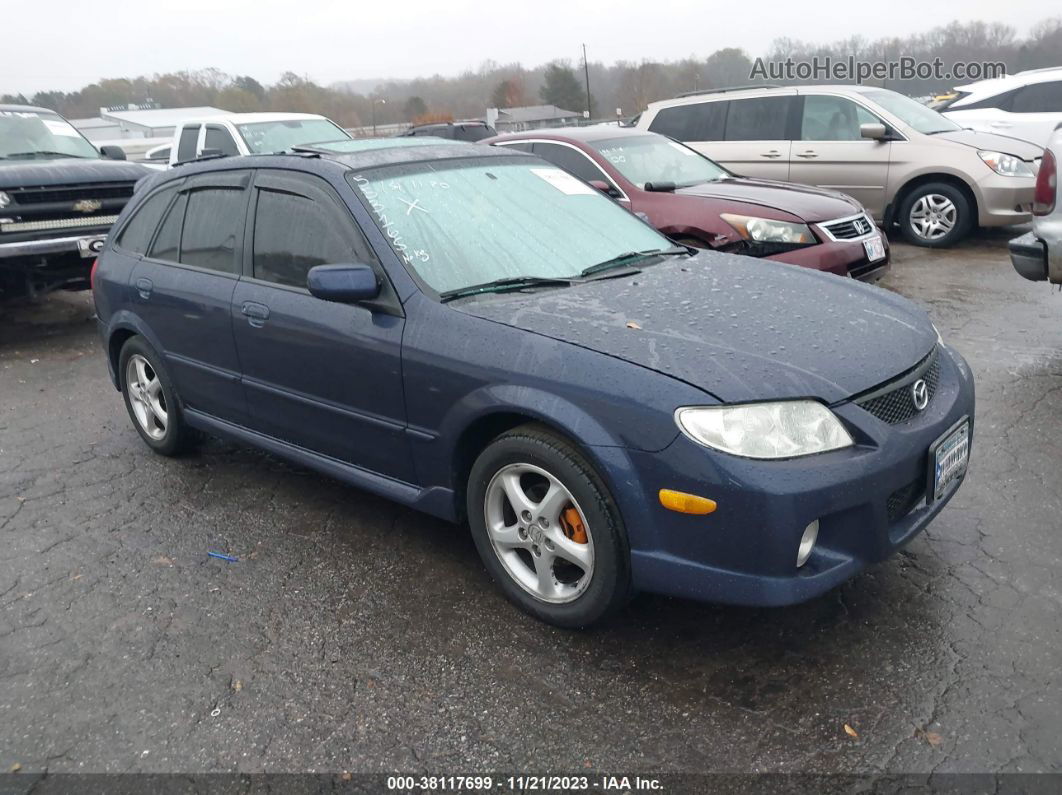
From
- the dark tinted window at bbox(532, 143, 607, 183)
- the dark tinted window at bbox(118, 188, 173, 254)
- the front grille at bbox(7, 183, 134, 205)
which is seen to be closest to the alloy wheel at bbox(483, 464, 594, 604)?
the dark tinted window at bbox(118, 188, 173, 254)

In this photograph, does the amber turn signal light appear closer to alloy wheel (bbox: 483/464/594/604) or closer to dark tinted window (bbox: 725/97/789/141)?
alloy wheel (bbox: 483/464/594/604)

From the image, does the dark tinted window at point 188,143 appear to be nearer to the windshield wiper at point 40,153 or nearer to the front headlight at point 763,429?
the windshield wiper at point 40,153

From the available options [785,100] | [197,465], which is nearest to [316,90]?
[785,100]

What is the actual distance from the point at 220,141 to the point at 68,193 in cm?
320

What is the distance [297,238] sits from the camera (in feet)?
12.2

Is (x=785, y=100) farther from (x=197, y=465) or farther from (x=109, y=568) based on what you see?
(x=109, y=568)

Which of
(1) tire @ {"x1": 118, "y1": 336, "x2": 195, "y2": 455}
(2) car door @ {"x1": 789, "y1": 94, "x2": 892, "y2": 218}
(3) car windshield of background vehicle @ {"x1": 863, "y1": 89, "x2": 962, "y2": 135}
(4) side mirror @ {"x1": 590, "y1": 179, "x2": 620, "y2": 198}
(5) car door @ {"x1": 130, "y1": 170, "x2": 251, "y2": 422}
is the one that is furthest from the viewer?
(3) car windshield of background vehicle @ {"x1": 863, "y1": 89, "x2": 962, "y2": 135}

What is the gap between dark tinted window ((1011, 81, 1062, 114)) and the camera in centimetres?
1153

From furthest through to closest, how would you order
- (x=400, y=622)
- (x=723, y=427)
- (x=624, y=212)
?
(x=624, y=212)
(x=400, y=622)
(x=723, y=427)

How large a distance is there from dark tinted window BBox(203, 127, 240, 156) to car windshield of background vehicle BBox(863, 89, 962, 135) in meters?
7.33

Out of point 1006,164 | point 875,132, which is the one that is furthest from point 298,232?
point 1006,164

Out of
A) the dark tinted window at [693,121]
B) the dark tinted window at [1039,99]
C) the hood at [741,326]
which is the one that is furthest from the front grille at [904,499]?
the dark tinted window at [1039,99]

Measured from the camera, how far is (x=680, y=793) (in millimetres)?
2309

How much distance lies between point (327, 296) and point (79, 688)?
5.16 ft
